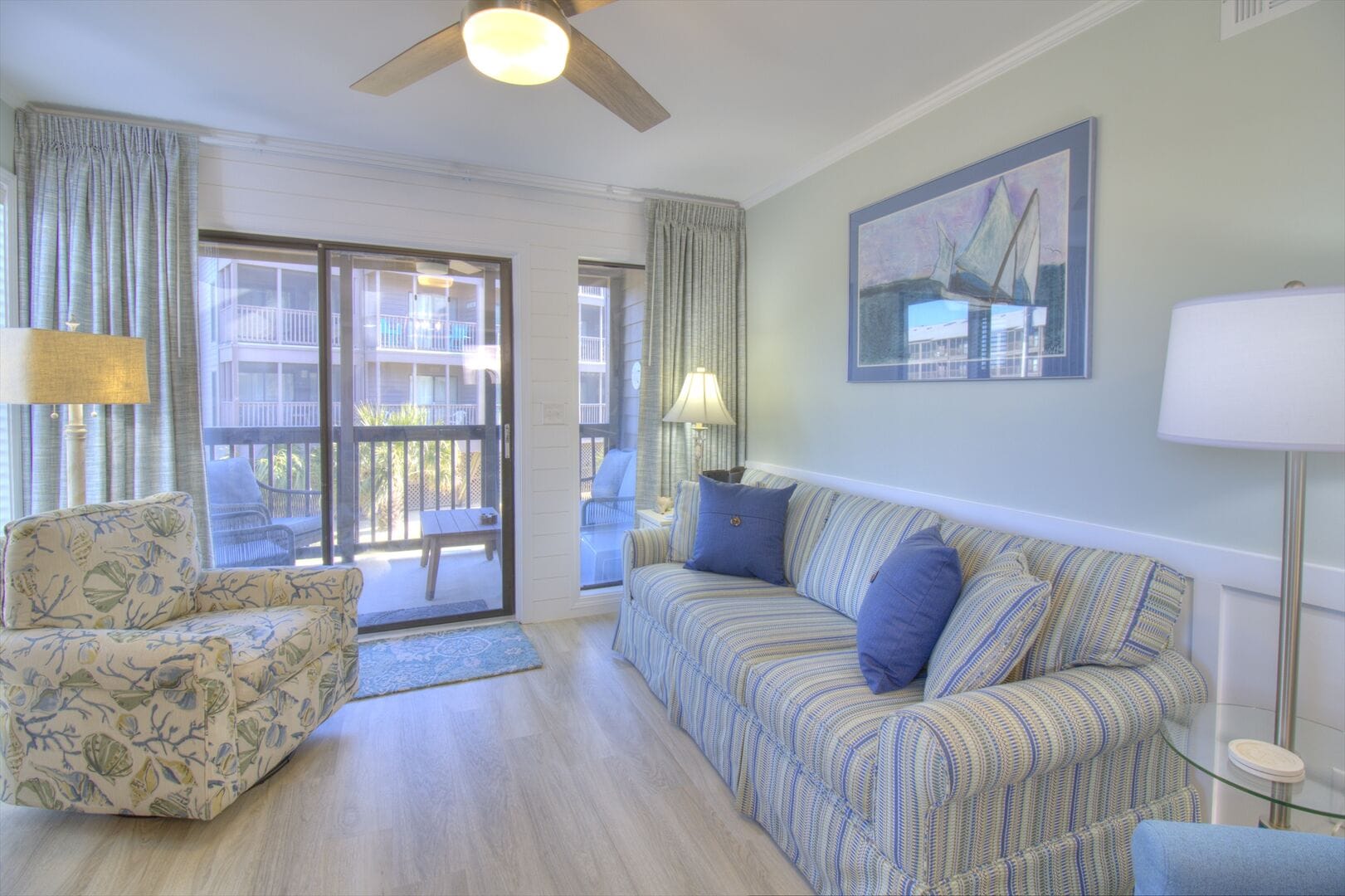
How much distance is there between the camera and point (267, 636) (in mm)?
2260

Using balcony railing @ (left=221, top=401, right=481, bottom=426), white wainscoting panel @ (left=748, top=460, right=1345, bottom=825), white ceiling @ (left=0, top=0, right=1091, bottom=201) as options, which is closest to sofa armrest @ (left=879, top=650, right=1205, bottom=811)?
white wainscoting panel @ (left=748, top=460, right=1345, bottom=825)

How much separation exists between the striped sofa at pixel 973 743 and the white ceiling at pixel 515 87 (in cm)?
172

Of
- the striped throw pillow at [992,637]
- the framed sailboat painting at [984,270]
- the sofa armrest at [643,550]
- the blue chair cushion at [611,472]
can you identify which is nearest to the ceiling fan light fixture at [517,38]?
the framed sailboat painting at [984,270]

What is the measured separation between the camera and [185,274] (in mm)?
3094

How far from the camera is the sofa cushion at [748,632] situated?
215cm

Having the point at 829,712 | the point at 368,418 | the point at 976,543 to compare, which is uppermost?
the point at 368,418

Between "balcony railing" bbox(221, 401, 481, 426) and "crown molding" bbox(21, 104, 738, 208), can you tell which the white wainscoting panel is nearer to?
"crown molding" bbox(21, 104, 738, 208)

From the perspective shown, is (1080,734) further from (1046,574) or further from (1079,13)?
(1079,13)

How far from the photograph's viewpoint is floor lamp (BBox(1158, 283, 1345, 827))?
1253 millimetres

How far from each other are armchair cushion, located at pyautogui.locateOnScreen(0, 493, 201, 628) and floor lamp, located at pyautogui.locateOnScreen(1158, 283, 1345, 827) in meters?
3.22

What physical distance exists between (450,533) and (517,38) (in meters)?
2.81

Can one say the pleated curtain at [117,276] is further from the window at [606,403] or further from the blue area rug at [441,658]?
the window at [606,403]

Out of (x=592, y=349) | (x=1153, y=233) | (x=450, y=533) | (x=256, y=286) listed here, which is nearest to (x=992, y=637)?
(x=1153, y=233)

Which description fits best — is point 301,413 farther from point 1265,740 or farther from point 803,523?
point 1265,740
